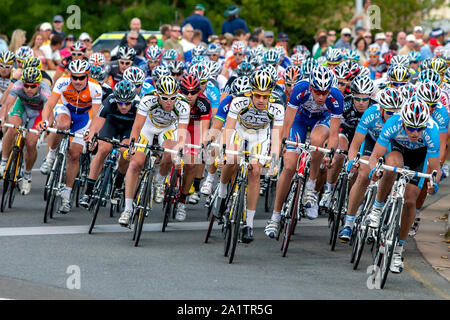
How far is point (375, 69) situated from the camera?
66.8 ft

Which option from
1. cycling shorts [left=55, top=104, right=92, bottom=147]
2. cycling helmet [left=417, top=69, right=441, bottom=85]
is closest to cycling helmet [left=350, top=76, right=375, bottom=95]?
cycling helmet [left=417, top=69, right=441, bottom=85]

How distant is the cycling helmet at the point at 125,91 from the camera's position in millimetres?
12375

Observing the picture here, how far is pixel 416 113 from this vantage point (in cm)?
944

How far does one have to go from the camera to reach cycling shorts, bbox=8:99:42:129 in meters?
13.9

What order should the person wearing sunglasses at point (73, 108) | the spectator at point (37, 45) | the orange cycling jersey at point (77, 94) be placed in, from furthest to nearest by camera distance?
1. the spectator at point (37, 45)
2. the orange cycling jersey at point (77, 94)
3. the person wearing sunglasses at point (73, 108)

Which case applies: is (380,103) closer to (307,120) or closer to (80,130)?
(307,120)

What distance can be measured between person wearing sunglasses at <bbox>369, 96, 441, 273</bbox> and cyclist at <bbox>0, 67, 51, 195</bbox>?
5.32 metres

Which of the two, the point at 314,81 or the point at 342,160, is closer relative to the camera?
the point at 314,81

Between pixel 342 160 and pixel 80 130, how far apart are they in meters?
3.58

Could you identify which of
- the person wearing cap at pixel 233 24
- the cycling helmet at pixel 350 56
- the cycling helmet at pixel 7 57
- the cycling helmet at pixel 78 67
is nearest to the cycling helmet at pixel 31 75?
the cycling helmet at pixel 78 67

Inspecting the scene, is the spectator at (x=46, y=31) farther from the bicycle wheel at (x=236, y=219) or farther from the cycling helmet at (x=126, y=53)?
the bicycle wheel at (x=236, y=219)

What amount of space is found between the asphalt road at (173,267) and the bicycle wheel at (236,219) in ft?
0.60

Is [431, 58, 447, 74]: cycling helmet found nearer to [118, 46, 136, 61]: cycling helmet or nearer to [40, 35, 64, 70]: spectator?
[118, 46, 136, 61]: cycling helmet
